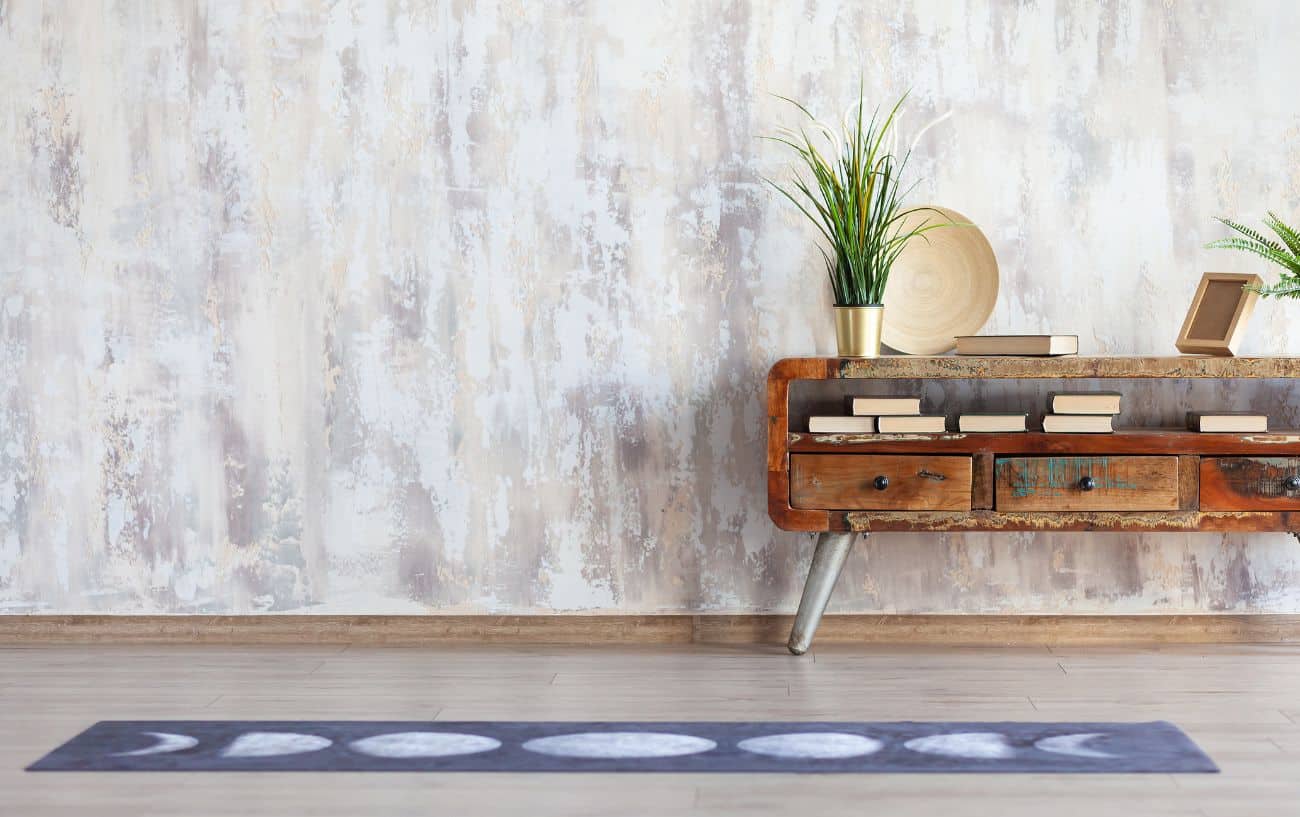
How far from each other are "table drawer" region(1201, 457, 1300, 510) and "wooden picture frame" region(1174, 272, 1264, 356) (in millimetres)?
263

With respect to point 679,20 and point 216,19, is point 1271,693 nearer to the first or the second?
point 679,20

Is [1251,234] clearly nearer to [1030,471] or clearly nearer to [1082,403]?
[1082,403]

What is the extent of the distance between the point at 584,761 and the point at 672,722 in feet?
0.91

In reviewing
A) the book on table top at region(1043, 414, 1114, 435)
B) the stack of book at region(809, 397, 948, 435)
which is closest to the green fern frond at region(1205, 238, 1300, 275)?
the book on table top at region(1043, 414, 1114, 435)

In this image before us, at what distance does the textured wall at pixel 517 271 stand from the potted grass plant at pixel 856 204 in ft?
0.22

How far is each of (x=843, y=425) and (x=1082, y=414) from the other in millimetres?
537

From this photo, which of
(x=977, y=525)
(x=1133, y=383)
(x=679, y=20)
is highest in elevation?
(x=679, y=20)

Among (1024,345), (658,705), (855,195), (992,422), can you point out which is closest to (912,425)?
(992,422)

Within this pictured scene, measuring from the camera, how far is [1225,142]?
279 cm

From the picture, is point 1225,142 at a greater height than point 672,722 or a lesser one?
greater

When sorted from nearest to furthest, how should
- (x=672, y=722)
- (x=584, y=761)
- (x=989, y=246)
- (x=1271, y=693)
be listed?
(x=584, y=761) → (x=672, y=722) → (x=1271, y=693) → (x=989, y=246)

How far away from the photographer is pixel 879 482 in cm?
250

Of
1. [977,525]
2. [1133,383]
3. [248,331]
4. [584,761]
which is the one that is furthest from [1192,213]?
[248,331]

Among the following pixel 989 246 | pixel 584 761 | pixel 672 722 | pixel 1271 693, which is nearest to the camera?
pixel 584 761
